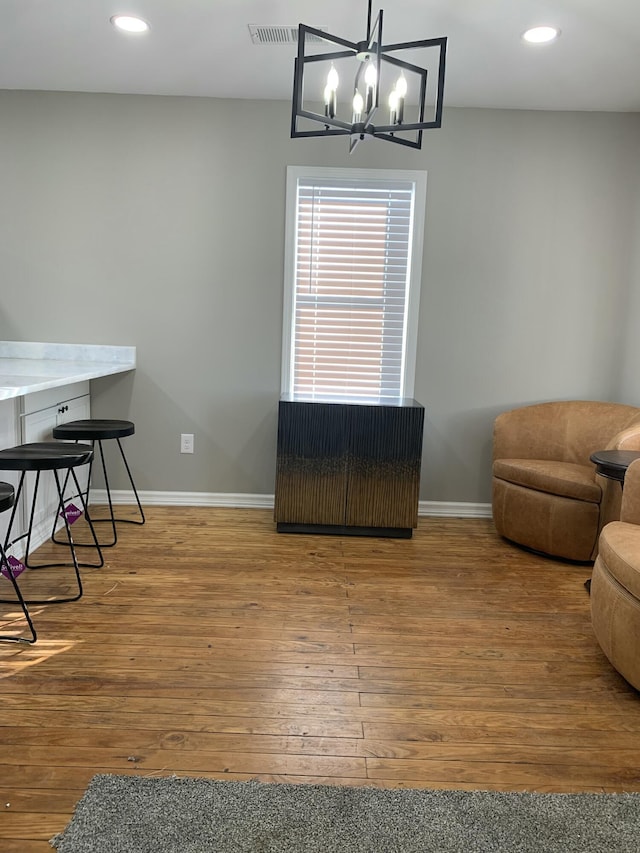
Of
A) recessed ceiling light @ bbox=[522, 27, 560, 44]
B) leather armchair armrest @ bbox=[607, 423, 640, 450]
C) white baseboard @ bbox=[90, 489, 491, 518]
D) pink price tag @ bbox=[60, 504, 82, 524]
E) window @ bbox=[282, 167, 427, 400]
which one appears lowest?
white baseboard @ bbox=[90, 489, 491, 518]

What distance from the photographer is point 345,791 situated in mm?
1643

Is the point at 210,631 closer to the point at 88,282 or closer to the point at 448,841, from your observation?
the point at 448,841

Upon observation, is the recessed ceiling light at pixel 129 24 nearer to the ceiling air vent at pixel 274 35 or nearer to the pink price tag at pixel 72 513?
the ceiling air vent at pixel 274 35

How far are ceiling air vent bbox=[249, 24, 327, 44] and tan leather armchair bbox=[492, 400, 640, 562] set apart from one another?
239cm

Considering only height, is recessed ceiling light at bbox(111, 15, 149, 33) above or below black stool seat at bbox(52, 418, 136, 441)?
above

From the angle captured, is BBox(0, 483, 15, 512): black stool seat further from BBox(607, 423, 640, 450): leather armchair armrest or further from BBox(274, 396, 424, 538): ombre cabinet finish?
BBox(607, 423, 640, 450): leather armchair armrest

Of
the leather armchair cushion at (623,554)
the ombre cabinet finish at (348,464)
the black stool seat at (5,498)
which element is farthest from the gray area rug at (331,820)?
the ombre cabinet finish at (348,464)

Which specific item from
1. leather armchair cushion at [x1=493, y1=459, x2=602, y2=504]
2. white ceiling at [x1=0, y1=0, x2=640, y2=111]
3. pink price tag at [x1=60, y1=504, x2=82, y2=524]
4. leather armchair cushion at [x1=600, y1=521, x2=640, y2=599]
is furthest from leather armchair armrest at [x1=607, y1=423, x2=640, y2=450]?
pink price tag at [x1=60, y1=504, x2=82, y2=524]

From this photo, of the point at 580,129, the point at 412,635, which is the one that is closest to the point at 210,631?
the point at 412,635

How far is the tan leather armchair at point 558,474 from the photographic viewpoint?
333 cm

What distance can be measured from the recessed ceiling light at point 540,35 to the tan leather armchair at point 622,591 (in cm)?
197

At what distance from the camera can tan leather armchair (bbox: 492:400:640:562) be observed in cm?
333

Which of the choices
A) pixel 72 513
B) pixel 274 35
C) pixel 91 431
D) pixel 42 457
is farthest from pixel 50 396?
pixel 274 35

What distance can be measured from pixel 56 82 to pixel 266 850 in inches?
158
